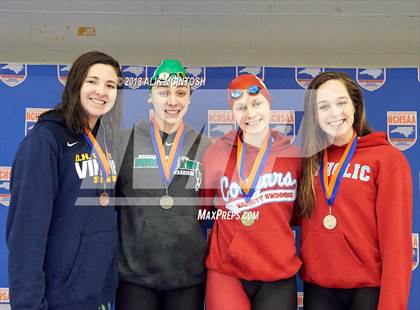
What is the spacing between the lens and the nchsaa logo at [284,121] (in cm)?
262

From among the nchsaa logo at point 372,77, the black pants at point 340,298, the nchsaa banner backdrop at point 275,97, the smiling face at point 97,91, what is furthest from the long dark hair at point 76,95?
the nchsaa logo at point 372,77

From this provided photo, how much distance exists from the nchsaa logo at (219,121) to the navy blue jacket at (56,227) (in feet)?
3.06

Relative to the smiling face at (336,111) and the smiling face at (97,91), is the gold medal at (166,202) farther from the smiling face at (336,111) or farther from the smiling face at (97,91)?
the smiling face at (336,111)

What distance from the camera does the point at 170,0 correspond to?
2646mm

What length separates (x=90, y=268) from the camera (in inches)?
66.8

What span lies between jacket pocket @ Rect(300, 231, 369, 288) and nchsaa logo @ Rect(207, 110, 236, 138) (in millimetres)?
867

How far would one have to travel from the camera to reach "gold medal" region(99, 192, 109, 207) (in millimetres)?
1798

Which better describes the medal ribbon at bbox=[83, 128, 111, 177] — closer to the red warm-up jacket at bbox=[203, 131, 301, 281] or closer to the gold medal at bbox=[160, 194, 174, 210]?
the gold medal at bbox=[160, 194, 174, 210]

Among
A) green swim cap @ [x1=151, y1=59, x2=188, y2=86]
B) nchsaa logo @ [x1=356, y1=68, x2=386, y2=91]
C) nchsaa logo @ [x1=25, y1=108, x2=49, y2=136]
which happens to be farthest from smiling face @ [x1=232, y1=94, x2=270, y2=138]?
nchsaa logo @ [x1=25, y1=108, x2=49, y2=136]

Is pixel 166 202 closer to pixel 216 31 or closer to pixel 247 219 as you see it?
pixel 247 219

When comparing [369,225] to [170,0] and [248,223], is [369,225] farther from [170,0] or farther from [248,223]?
[170,0]

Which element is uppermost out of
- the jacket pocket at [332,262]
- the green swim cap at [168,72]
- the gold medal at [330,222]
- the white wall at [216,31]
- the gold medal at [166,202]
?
the white wall at [216,31]

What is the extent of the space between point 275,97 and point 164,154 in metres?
0.91

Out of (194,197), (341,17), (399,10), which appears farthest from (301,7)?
(194,197)
